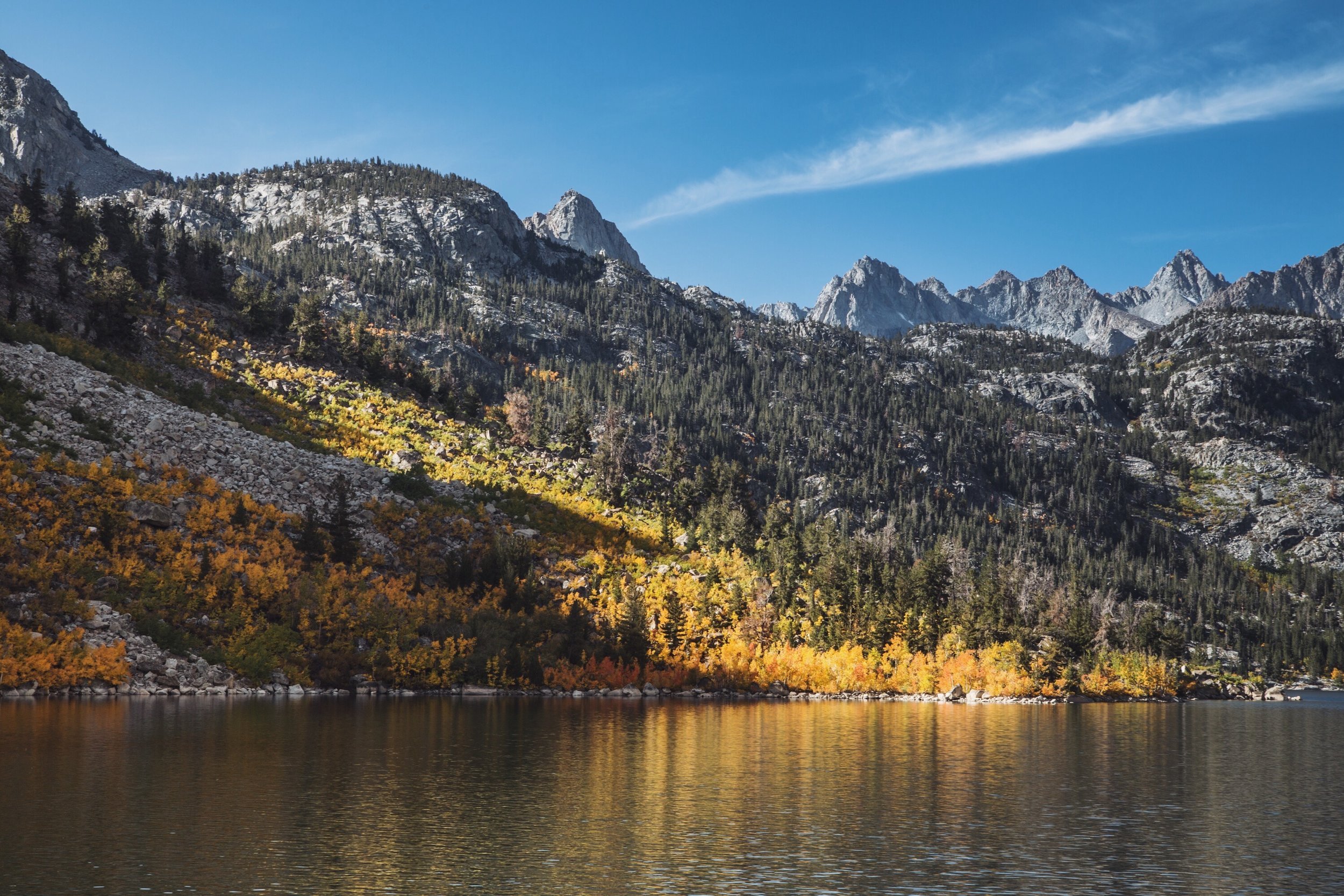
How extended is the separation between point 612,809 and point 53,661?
47.7 metres

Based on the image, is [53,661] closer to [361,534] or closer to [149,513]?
[149,513]

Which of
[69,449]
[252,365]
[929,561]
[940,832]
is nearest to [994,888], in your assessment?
[940,832]

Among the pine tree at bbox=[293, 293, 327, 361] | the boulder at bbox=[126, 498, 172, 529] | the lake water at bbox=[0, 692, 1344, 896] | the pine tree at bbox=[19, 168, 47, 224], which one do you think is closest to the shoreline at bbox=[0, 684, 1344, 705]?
the lake water at bbox=[0, 692, 1344, 896]

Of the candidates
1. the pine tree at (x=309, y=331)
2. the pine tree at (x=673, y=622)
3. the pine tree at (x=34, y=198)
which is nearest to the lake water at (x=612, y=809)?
the pine tree at (x=673, y=622)

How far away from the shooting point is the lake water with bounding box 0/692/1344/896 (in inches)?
1030

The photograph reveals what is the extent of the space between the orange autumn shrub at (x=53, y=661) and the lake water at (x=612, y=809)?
302 cm

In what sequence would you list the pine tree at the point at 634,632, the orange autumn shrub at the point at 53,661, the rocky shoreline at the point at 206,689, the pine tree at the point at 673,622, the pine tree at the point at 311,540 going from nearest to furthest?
1. the orange autumn shrub at the point at 53,661
2. the rocky shoreline at the point at 206,689
3. the pine tree at the point at 311,540
4. the pine tree at the point at 634,632
5. the pine tree at the point at 673,622

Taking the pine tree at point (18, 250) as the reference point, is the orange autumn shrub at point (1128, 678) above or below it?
below

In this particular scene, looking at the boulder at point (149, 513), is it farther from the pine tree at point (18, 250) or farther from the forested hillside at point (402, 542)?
the pine tree at point (18, 250)

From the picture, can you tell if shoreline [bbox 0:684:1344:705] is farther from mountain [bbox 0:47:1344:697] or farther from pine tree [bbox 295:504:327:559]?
pine tree [bbox 295:504:327:559]

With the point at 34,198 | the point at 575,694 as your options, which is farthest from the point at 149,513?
the point at 34,198

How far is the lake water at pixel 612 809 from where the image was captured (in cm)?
2617

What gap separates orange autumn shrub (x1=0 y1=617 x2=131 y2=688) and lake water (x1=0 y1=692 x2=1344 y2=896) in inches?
119

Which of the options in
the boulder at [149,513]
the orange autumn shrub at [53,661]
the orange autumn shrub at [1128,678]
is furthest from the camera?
the orange autumn shrub at [1128,678]
